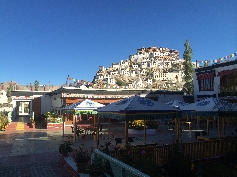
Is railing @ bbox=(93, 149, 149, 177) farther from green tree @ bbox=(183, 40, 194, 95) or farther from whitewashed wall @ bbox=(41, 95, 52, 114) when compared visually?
green tree @ bbox=(183, 40, 194, 95)

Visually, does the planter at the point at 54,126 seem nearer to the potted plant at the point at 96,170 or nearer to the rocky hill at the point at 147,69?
the potted plant at the point at 96,170

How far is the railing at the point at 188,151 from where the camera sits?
27.2 ft

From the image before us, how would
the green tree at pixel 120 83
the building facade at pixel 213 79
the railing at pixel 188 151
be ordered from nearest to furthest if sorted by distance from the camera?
the railing at pixel 188 151 → the building facade at pixel 213 79 → the green tree at pixel 120 83

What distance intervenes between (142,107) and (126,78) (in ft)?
500

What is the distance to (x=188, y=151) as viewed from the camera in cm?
943

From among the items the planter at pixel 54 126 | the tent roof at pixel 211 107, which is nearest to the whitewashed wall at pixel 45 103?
the planter at pixel 54 126

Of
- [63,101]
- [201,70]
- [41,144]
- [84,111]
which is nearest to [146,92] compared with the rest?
[201,70]

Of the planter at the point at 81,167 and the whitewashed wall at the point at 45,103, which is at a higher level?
the whitewashed wall at the point at 45,103

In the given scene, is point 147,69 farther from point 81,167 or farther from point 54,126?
point 81,167

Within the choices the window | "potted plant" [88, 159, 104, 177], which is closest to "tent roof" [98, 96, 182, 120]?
"potted plant" [88, 159, 104, 177]

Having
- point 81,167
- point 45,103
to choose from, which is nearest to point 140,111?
point 81,167

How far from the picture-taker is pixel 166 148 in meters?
9.00

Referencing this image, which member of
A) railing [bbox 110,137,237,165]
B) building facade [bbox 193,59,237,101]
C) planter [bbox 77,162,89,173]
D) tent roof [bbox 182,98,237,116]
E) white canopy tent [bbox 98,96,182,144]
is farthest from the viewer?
building facade [bbox 193,59,237,101]

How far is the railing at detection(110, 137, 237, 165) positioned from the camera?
8291 mm
